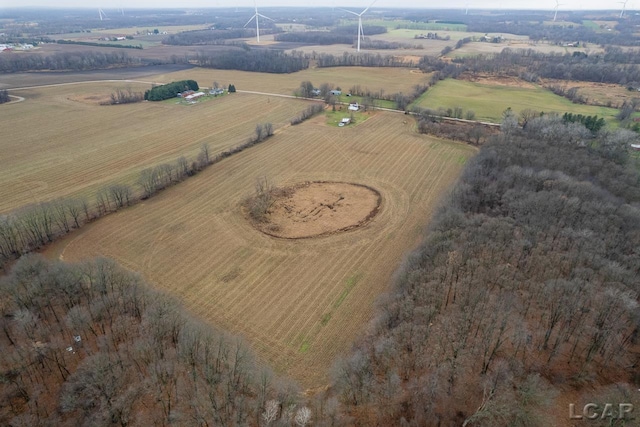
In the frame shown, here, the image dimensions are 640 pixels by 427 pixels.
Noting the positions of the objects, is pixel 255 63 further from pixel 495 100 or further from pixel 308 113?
pixel 495 100

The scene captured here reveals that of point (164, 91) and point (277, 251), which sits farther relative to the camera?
point (164, 91)

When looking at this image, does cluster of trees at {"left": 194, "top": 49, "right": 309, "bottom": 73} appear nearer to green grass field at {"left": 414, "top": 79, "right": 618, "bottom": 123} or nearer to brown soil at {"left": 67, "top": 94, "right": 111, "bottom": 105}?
brown soil at {"left": 67, "top": 94, "right": 111, "bottom": 105}

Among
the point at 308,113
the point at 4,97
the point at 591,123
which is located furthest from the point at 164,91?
the point at 591,123

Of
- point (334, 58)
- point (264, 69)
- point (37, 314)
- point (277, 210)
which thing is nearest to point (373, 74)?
point (334, 58)

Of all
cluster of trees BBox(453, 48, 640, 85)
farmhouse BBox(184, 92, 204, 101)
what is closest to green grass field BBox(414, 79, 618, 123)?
cluster of trees BBox(453, 48, 640, 85)

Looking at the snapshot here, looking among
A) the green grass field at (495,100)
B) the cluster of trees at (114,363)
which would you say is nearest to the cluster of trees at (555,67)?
the green grass field at (495,100)
